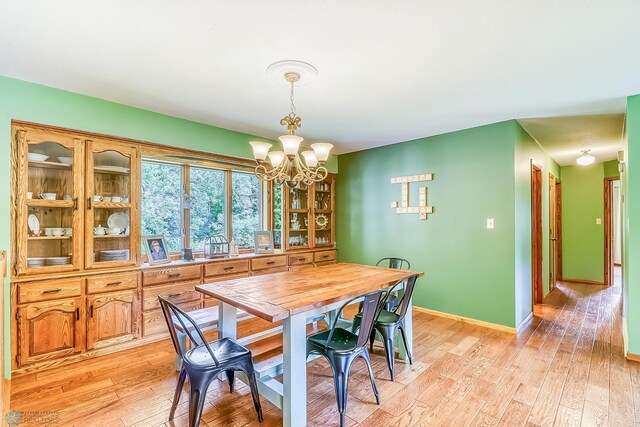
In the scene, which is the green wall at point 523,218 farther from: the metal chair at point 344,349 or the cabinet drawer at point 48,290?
the cabinet drawer at point 48,290

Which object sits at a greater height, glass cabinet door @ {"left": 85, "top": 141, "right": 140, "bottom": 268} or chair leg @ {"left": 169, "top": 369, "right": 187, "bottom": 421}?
glass cabinet door @ {"left": 85, "top": 141, "right": 140, "bottom": 268}

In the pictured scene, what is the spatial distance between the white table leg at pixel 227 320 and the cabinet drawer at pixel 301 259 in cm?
206

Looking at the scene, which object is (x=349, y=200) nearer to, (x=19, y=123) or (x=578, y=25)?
(x=578, y=25)

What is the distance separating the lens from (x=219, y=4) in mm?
1651

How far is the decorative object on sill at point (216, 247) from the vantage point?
150 inches

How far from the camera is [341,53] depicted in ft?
6.97

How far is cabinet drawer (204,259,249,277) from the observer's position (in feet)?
11.8

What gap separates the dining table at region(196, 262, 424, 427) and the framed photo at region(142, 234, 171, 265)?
4.05ft

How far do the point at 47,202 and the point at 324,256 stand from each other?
346cm

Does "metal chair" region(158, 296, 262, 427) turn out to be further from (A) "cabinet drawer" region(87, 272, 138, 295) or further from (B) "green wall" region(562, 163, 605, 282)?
(B) "green wall" region(562, 163, 605, 282)

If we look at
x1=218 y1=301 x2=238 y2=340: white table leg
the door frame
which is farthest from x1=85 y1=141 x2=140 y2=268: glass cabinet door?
the door frame

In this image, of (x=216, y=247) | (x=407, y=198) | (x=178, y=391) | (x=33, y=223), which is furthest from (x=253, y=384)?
(x=407, y=198)

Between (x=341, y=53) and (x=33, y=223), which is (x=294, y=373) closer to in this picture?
(x=341, y=53)

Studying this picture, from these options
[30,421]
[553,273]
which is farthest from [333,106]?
[553,273]
